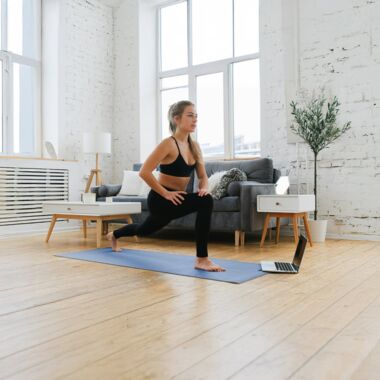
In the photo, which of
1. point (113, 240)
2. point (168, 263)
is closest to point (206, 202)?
point (168, 263)

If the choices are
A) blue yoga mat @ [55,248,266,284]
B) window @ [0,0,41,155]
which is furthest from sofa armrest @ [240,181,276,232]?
window @ [0,0,41,155]

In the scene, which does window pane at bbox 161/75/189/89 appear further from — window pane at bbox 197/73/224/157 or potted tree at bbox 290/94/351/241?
potted tree at bbox 290/94/351/241

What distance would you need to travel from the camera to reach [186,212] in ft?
9.11

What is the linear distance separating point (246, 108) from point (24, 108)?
9.71 feet

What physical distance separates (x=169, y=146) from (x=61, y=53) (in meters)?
3.79

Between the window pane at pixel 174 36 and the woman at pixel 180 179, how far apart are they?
3.70 metres

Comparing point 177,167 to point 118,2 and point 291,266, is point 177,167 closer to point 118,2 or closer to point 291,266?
point 291,266

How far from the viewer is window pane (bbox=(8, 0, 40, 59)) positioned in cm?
559

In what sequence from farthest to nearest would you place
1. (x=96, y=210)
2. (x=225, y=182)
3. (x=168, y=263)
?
(x=225, y=182) < (x=96, y=210) < (x=168, y=263)

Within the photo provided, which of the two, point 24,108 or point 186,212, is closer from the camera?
point 186,212

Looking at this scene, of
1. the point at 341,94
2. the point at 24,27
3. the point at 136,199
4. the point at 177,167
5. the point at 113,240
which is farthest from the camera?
the point at 24,27

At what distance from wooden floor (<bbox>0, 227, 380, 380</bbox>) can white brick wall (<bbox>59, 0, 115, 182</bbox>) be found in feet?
10.9

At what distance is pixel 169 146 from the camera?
2.73 meters

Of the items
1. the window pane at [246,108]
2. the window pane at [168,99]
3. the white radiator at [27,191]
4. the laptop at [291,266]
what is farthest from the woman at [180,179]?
the window pane at [168,99]
